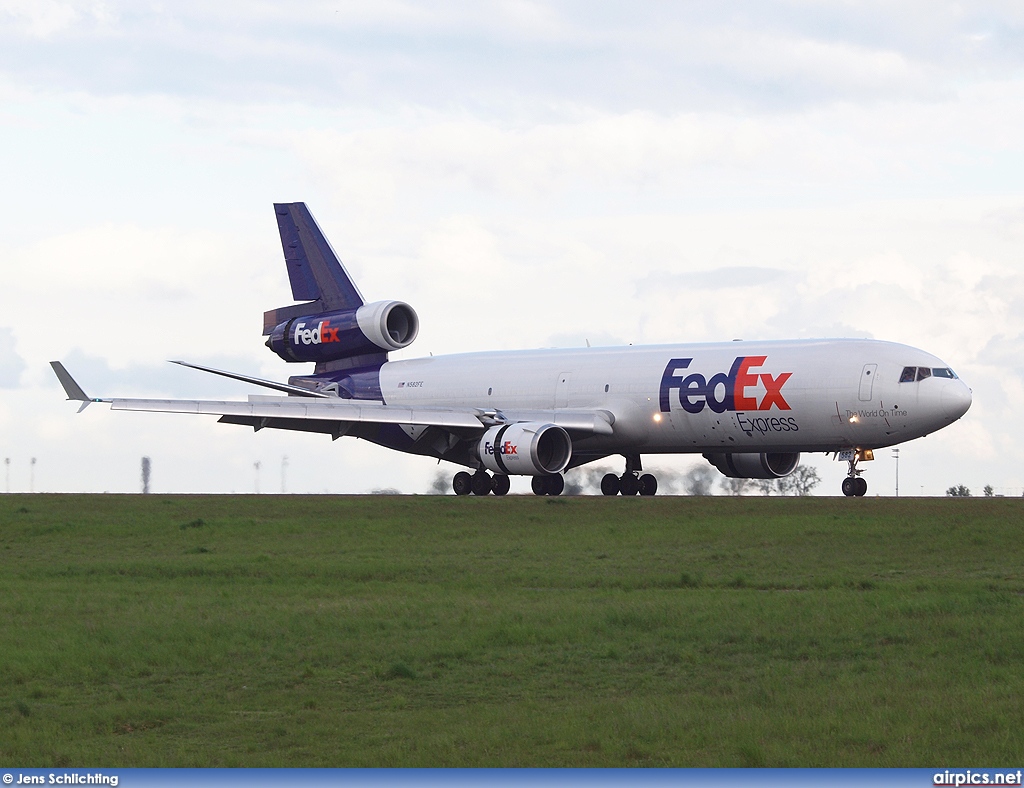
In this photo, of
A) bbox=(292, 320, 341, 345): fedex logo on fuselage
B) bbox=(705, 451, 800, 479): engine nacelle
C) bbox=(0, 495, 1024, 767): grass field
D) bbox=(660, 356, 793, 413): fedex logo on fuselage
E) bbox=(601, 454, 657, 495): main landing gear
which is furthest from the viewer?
bbox=(292, 320, 341, 345): fedex logo on fuselage

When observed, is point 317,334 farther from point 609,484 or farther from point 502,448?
point 502,448

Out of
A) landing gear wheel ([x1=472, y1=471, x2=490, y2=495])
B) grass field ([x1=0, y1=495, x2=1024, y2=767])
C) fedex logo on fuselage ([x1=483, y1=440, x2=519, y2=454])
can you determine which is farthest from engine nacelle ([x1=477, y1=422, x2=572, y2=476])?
A: grass field ([x1=0, y1=495, x2=1024, y2=767])

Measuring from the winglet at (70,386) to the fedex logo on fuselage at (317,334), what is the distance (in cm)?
1153

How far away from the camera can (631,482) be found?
145ft

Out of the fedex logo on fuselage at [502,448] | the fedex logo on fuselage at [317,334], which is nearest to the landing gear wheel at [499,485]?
the fedex logo on fuselage at [502,448]

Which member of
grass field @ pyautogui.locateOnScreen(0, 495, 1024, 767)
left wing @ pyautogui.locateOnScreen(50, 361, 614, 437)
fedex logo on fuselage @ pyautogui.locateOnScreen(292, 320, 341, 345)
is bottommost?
grass field @ pyautogui.locateOnScreen(0, 495, 1024, 767)

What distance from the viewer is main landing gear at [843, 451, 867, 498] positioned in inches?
1460

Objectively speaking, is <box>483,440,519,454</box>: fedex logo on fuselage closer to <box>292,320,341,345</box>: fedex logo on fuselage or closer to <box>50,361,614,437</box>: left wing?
<box>50,361,614,437</box>: left wing

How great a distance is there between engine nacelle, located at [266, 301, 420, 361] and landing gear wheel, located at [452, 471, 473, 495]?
7901 mm

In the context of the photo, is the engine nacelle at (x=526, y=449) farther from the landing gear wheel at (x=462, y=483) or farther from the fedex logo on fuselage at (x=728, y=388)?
the fedex logo on fuselage at (x=728, y=388)

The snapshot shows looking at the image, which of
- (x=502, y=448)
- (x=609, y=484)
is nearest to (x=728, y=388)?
(x=502, y=448)

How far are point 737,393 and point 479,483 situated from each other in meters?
8.64

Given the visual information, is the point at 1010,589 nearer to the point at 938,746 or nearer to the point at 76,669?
the point at 938,746

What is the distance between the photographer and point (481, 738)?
40.1 ft
